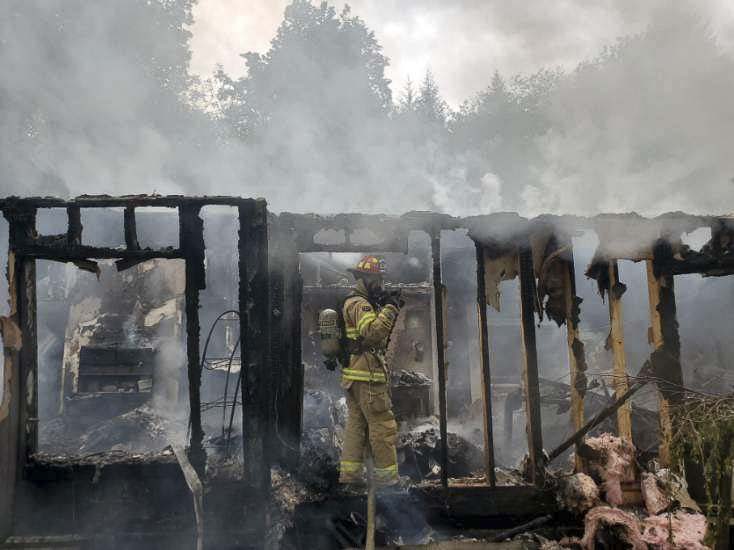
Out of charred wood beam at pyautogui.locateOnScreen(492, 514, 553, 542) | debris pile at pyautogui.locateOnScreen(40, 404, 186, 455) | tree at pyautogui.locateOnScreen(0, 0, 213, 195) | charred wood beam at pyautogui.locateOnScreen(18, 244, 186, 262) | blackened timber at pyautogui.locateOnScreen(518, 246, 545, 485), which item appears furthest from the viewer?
tree at pyautogui.locateOnScreen(0, 0, 213, 195)

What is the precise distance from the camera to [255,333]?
5.17 metres

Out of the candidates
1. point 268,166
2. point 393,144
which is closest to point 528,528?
point 268,166

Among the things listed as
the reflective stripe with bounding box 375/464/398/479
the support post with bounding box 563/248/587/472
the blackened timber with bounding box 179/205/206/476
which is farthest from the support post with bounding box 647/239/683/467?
the blackened timber with bounding box 179/205/206/476

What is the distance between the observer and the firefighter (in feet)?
17.2

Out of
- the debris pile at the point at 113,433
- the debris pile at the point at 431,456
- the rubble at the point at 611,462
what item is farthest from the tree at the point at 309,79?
the rubble at the point at 611,462

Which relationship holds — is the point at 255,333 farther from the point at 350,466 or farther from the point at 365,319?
the point at 350,466

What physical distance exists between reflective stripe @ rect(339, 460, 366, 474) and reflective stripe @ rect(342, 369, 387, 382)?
891 mm

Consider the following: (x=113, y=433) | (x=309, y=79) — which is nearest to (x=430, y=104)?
(x=309, y=79)

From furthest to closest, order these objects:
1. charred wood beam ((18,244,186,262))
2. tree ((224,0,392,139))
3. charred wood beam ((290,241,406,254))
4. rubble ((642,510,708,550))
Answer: tree ((224,0,392,139)), charred wood beam ((290,241,406,254)), charred wood beam ((18,244,186,262)), rubble ((642,510,708,550))

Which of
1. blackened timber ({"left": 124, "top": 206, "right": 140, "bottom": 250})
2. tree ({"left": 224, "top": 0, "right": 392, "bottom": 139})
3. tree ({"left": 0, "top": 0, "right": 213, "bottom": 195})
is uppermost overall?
tree ({"left": 224, "top": 0, "right": 392, "bottom": 139})

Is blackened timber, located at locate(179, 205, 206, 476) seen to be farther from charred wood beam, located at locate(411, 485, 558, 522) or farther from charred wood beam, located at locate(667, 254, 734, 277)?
charred wood beam, located at locate(667, 254, 734, 277)

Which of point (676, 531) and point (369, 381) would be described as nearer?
point (676, 531)

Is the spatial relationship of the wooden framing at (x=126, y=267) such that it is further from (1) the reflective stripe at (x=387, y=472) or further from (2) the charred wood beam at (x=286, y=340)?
(1) the reflective stripe at (x=387, y=472)

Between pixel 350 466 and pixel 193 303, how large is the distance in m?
2.43
